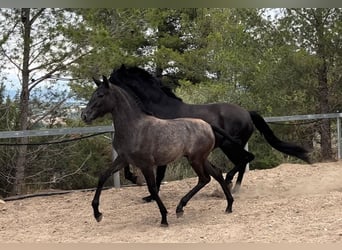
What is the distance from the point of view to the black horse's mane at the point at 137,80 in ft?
19.8

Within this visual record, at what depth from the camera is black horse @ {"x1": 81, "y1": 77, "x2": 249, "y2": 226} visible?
481 cm

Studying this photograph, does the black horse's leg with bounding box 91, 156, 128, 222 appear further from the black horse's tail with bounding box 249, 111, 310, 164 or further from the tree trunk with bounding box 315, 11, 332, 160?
the tree trunk with bounding box 315, 11, 332, 160

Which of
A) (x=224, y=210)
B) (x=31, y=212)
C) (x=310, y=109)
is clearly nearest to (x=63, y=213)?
(x=31, y=212)

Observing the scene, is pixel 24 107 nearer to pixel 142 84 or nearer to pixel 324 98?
pixel 142 84

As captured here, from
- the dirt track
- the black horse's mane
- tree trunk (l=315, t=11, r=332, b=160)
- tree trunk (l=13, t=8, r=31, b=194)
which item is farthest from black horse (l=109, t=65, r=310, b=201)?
tree trunk (l=315, t=11, r=332, b=160)

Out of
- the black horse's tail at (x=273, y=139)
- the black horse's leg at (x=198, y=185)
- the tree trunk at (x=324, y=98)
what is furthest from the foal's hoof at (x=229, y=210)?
the tree trunk at (x=324, y=98)

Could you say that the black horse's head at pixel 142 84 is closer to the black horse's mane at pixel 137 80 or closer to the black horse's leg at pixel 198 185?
the black horse's mane at pixel 137 80

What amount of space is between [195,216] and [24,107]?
4.53 m

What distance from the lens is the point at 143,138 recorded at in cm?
482

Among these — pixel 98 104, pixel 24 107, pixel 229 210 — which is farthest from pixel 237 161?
pixel 24 107

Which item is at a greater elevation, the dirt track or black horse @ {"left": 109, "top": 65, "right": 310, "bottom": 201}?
black horse @ {"left": 109, "top": 65, "right": 310, "bottom": 201}

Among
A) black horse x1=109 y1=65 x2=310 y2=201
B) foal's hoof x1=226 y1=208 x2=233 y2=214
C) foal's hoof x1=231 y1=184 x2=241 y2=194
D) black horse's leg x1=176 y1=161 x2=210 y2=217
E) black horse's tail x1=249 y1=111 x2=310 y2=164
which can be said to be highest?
black horse x1=109 y1=65 x2=310 y2=201

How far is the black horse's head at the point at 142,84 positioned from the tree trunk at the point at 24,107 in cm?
275

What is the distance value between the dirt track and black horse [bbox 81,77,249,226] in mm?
303
